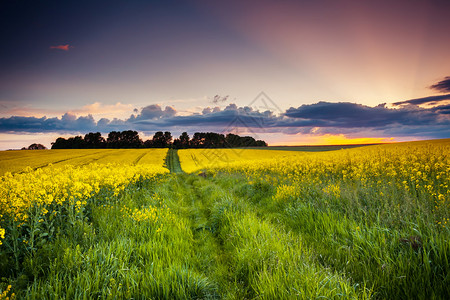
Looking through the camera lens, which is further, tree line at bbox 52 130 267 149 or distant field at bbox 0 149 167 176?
tree line at bbox 52 130 267 149

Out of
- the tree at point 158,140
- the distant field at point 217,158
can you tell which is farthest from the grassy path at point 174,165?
the tree at point 158,140

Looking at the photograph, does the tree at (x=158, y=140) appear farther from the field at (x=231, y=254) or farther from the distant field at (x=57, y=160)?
the field at (x=231, y=254)

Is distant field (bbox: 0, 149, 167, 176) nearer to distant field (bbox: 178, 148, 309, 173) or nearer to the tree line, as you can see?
distant field (bbox: 178, 148, 309, 173)

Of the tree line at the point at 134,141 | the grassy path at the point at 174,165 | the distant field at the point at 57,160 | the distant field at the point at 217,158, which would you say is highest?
the tree line at the point at 134,141

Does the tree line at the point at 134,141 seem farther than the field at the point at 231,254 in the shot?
Yes

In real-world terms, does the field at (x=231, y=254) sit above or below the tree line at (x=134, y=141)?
below

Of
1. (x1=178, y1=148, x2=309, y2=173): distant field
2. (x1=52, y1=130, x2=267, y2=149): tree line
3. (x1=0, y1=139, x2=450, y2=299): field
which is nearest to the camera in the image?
(x1=0, y1=139, x2=450, y2=299): field

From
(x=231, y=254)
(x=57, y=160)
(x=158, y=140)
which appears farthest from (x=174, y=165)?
(x=158, y=140)

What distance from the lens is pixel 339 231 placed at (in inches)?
162

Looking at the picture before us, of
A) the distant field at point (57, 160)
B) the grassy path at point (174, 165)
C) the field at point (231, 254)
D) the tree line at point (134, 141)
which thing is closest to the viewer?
the field at point (231, 254)

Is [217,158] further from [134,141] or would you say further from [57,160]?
[134,141]

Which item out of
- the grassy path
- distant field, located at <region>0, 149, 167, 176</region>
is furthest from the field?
the grassy path

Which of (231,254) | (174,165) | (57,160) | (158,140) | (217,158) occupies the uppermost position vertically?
(158,140)

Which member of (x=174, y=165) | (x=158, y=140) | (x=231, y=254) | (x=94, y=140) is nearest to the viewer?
(x=231, y=254)
